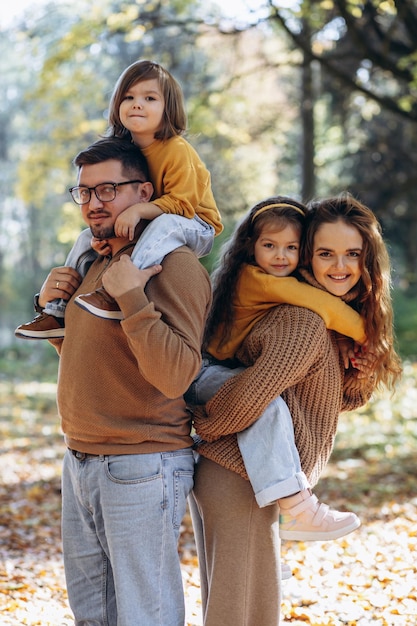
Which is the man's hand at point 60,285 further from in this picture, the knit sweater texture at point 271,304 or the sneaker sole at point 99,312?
the knit sweater texture at point 271,304

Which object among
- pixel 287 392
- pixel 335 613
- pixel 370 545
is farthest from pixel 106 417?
pixel 370 545

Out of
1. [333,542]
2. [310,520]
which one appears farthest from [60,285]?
[333,542]

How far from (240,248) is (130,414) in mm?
872

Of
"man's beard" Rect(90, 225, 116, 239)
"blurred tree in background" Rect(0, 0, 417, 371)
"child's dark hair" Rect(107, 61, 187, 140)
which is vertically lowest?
"man's beard" Rect(90, 225, 116, 239)

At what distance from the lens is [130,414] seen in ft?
8.71

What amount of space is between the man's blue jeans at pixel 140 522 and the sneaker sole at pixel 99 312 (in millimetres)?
490

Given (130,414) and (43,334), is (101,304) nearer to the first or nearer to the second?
(130,414)

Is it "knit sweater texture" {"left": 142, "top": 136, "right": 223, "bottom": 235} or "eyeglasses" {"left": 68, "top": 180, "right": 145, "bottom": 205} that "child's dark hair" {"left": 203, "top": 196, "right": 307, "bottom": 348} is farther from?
"eyeglasses" {"left": 68, "top": 180, "right": 145, "bottom": 205}

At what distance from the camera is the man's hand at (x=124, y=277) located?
248 cm

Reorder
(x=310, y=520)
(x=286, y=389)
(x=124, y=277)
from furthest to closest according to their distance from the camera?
(x=286, y=389), (x=310, y=520), (x=124, y=277)

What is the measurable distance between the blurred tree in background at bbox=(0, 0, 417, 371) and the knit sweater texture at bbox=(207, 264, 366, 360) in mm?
2263

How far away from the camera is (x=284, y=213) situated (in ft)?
9.84

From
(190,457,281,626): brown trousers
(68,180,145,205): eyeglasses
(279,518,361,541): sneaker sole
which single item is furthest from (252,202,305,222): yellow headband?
(279,518,361,541): sneaker sole

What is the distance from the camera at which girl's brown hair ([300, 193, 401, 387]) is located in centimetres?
294
